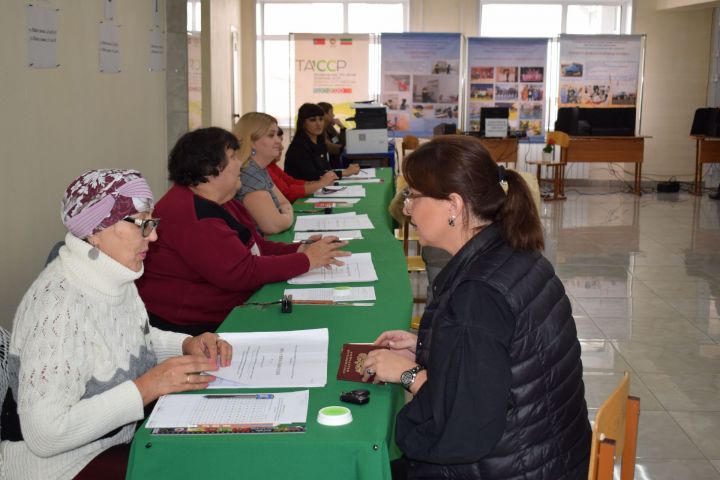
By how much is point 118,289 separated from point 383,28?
1104cm

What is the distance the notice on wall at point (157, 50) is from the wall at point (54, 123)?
0.29 m

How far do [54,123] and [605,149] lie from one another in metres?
9.26

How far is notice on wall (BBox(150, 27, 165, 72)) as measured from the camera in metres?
5.71

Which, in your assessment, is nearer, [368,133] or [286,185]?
[286,185]

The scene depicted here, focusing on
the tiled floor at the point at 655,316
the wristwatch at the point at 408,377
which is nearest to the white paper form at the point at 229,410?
the wristwatch at the point at 408,377

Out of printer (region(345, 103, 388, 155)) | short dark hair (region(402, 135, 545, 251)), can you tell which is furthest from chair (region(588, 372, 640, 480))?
printer (region(345, 103, 388, 155))

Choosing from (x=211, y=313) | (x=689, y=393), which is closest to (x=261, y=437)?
(x=211, y=313)

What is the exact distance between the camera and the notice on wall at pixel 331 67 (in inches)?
471

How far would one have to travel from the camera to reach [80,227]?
192 centimetres

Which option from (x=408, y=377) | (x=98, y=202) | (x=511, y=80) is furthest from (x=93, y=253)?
(x=511, y=80)

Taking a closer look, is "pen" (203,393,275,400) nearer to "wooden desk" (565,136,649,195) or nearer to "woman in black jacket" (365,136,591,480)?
"woman in black jacket" (365,136,591,480)

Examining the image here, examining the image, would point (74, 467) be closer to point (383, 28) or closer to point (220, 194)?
point (220, 194)

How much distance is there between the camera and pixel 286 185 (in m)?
5.42

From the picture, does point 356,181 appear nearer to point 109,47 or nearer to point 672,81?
point 109,47
